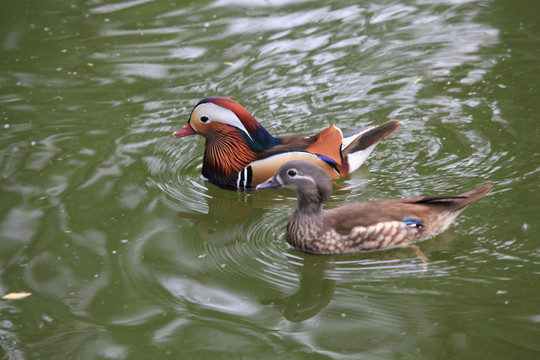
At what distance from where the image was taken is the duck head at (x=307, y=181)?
5926 millimetres

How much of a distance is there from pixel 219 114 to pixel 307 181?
176 centimetres

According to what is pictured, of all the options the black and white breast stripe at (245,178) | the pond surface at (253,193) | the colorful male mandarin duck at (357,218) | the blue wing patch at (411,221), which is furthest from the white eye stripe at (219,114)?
the blue wing patch at (411,221)

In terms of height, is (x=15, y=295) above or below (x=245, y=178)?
above

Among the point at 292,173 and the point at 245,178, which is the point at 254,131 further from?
the point at 292,173

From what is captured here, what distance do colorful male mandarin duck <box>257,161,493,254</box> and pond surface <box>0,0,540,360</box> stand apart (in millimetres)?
126

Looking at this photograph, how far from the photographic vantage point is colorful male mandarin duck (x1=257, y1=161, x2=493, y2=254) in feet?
19.2

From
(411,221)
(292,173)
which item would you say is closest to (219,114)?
(292,173)

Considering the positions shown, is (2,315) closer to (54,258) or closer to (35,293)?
(35,293)

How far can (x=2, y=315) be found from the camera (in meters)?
5.36

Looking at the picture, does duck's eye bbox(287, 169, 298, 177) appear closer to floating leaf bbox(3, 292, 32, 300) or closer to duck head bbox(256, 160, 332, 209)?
duck head bbox(256, 160, 332, 209)

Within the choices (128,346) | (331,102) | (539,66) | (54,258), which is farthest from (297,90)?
(128,346)

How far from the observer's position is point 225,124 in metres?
7.45

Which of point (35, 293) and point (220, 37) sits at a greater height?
point (220, 37)

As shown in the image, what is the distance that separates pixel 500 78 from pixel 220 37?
12.9 ft
